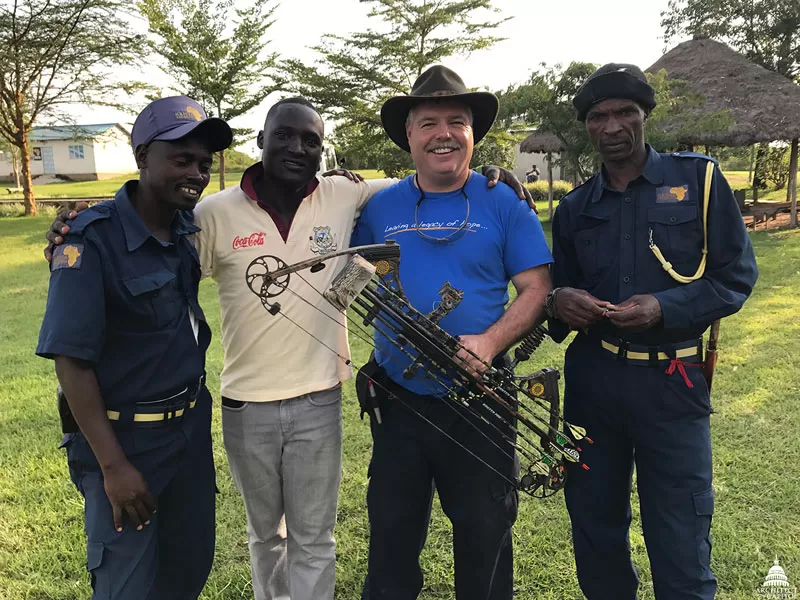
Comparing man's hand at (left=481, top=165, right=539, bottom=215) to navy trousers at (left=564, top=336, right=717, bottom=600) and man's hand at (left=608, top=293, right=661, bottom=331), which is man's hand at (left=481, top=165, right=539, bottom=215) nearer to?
man's hand at (left=608, top=293, right=661, bottom=331)

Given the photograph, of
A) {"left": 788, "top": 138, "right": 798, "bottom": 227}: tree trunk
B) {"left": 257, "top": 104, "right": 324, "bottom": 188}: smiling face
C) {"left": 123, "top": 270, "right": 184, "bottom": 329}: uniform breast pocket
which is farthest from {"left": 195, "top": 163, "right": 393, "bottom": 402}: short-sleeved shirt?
{"left": 788, "top": 138, "right": 798, "bottom": 227}: tree trunk

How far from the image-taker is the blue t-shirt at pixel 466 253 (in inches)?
105

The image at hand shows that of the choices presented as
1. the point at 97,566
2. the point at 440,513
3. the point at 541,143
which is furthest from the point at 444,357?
the point at 541,143

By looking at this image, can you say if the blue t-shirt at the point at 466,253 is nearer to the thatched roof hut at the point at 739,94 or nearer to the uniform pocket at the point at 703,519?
the uniform pocket at the point at 703,519

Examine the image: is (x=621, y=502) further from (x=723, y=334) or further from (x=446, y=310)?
(x=723, y=334)

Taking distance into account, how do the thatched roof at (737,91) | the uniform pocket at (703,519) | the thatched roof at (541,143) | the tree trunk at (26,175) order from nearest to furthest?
the uniform pocket at (703,519) → the thatched roof at (737,91) → the thatched roof at (541,143) → the tree trunk at (26,175)

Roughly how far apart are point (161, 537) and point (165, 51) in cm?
2574

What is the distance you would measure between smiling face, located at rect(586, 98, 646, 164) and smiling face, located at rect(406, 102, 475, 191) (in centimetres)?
59

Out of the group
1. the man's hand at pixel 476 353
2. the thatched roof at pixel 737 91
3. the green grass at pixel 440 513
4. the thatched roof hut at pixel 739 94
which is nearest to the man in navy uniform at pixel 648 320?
the man's hand at pixel 476 353

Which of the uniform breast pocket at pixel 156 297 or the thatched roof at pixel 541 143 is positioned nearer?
the uniform breast pocket at pixel 156 297

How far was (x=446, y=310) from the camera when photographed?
97.6 inches

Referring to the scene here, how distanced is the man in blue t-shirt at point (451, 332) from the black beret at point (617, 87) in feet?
1.74

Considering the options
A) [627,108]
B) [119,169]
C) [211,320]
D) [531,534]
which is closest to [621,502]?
[531,534]

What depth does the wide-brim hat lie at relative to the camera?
2727 mm
